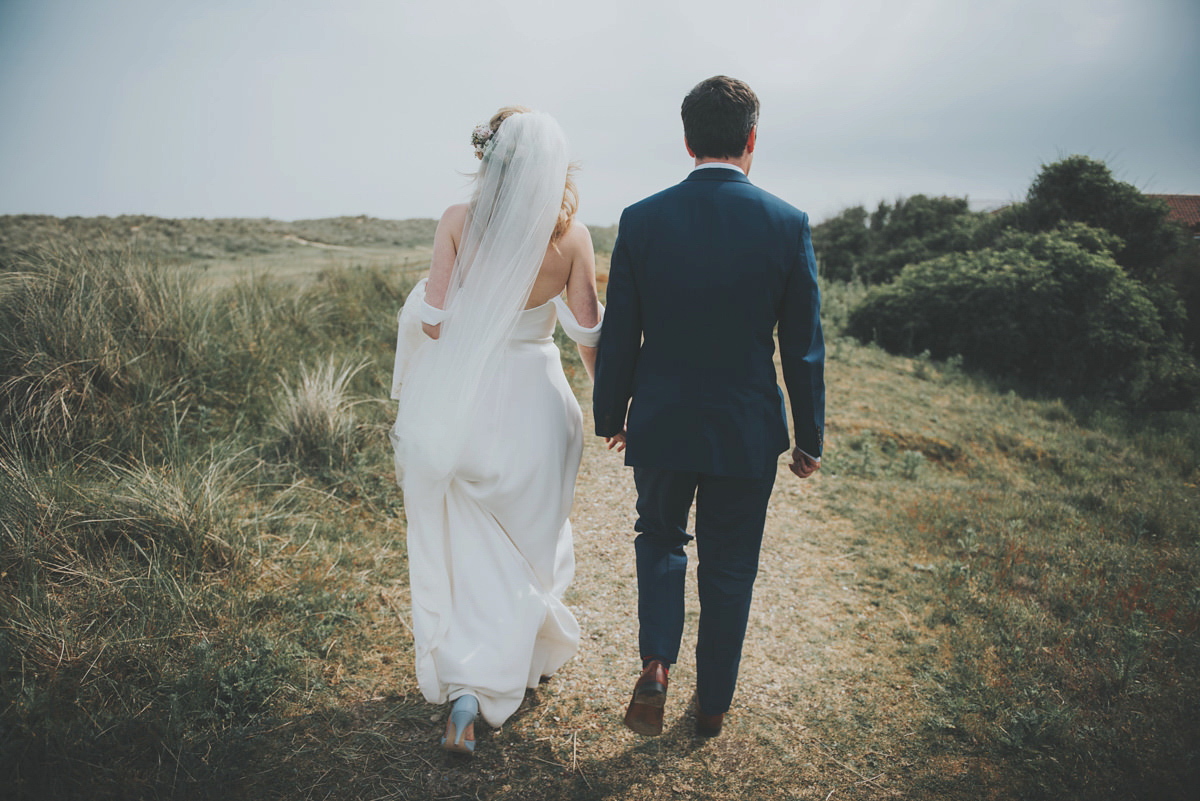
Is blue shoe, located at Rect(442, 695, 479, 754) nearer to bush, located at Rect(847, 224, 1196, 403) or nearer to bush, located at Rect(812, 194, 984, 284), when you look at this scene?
bush, located at Rect(847, 224, 1196, 403)

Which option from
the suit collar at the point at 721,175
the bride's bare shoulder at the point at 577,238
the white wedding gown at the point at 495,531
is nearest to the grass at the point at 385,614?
the white wedding gown at the point at 495,531

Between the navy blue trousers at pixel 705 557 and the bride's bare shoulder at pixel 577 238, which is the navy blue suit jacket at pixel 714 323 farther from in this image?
the bride's bare shoulder at pixel 577 238

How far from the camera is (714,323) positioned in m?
2.05

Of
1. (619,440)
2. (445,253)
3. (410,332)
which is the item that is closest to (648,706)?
(619,440)

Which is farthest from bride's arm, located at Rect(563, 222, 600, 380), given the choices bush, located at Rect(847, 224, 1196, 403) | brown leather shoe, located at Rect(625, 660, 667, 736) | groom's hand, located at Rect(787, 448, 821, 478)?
bush, located at Rect(847, 224, 1196, 403)

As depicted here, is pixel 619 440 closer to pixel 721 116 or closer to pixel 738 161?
pixel 738 161

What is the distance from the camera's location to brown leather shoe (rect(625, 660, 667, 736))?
83.2 inches

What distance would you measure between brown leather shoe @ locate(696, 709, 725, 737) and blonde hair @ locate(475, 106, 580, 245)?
201 cm

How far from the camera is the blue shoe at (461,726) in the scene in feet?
7.13

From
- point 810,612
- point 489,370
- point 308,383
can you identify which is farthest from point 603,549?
point 308,383

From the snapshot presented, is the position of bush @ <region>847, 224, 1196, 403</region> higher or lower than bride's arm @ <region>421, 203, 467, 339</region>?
higher

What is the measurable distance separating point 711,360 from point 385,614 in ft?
7.57

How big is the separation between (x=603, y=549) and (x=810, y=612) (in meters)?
1.36

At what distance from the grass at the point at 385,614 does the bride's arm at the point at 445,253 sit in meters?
1.73
